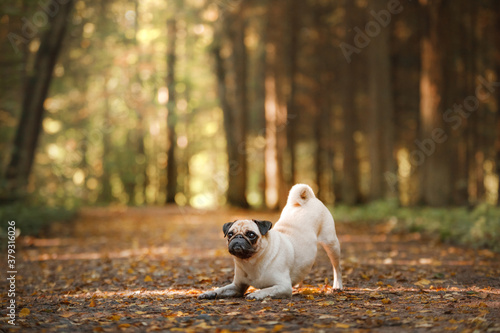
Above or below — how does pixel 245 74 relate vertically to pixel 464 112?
above

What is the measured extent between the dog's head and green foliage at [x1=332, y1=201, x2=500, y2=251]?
7.47 metres

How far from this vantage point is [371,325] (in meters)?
5.00

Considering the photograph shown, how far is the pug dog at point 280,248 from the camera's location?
20.6ft

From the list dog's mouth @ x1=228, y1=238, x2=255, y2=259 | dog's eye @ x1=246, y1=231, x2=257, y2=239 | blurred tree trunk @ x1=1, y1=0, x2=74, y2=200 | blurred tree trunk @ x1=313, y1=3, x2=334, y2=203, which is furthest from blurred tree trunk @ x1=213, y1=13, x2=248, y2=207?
dog's mouth @ x1=228, y1=238, x2=255, y2=259

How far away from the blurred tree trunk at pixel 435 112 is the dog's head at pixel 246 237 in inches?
522

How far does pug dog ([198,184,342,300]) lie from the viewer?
6281mm

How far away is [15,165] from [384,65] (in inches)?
599

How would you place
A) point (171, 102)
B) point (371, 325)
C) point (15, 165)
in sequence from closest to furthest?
point (371, 325), point (15, 165), point (171, 102)

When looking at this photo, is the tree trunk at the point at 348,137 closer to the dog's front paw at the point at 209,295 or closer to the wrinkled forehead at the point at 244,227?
the wrinkled forehead at the point at 244,227

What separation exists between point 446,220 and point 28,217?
41.0ft

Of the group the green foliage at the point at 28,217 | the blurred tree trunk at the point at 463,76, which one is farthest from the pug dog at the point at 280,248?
the blurred tree trunk at the point at 463,76

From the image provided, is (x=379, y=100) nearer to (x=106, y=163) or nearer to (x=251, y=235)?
(x=251, y=235)

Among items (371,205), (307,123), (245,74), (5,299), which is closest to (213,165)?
(307,123)

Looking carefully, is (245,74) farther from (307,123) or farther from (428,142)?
(428,142)
